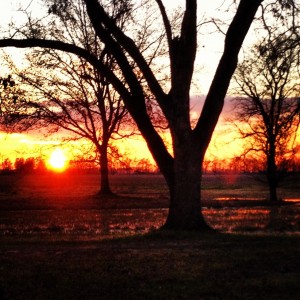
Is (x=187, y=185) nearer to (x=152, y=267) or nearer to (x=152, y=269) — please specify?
(x=152, y=267)

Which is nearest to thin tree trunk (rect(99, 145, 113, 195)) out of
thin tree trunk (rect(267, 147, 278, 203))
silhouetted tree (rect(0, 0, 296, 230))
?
thin tree trunk (rect(267, 147, 278, 203))

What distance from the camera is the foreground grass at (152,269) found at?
6.27 m

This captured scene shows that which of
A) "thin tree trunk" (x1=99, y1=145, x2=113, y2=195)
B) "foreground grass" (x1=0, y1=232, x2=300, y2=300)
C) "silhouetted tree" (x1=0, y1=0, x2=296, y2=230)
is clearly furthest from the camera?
"thin tree trunk" (x1=99, y1=145, x2=113, y2=195)

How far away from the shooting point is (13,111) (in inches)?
1345

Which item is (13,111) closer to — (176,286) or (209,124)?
Result: (209,124)

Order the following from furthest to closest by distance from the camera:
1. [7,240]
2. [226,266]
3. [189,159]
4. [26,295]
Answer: [189,159], [7,240], [226,266], [26,295]

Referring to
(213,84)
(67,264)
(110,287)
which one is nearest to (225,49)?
(213,84)

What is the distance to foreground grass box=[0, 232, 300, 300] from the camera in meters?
6.27

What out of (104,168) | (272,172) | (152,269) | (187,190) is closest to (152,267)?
(152,269)

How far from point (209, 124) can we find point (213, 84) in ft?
3.70

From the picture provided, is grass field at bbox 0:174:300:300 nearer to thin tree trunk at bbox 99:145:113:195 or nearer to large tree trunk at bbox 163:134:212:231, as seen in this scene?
large tree trunk at bbox 163:134:212:231

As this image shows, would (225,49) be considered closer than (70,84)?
Yes

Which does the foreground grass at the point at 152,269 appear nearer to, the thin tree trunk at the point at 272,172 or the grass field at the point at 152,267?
the grass field at the point at 152,267

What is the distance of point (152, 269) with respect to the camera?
7.65 metres
